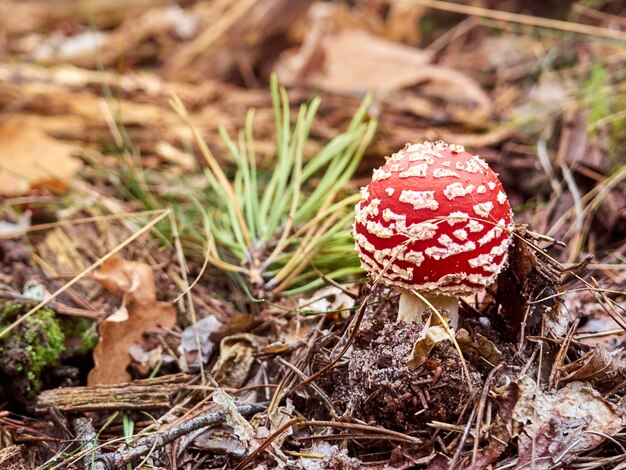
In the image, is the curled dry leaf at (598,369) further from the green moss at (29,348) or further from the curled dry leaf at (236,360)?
the green moss at (29,348)

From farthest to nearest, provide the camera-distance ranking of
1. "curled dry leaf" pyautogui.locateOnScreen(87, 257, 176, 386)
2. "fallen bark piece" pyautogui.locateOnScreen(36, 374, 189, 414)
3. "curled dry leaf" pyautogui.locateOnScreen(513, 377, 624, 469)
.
Result: "curled dry leaf" pyautogui.locateOnScreen(87, 257, 176, 386) < "fallen bark piece" pyautogui.locateOnScreen(36, 374, 189, 414) < "curled dry leaf" pyautogui.locateOnScreen(513, 377, 624, 469)

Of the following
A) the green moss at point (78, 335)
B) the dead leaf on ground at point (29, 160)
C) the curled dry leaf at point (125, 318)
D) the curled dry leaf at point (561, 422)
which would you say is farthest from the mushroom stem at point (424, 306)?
the dead leaf on ground at point (29, 160)

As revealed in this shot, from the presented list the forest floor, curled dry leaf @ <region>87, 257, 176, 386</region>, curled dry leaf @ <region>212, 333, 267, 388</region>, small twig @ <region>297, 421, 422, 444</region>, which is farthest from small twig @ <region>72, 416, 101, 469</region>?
small twig @ <region>297, 421, 422, 444</region>

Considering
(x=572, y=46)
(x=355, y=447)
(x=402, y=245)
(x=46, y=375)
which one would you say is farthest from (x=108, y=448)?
(x=572, y=46)

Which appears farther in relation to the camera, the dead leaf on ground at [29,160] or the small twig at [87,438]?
the dead leaf on ground at [29,160]

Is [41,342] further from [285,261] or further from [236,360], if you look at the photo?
[285,261]

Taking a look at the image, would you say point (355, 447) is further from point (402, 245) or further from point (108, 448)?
point (108, 448)

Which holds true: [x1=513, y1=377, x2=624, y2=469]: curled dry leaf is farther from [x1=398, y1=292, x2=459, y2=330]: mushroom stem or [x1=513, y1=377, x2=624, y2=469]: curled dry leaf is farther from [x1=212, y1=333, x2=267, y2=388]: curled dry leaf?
[x1=212, y1=333, x2=267, y2=388]: curled dry leaf
